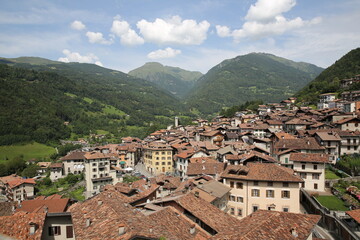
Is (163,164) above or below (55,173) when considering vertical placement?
above

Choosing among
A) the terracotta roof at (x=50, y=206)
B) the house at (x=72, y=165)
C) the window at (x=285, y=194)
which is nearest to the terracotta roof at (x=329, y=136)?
the window at (x=285, y=194)

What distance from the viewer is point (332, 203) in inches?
1177

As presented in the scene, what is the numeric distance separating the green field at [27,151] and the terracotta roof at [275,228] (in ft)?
427

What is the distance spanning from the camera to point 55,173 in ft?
279

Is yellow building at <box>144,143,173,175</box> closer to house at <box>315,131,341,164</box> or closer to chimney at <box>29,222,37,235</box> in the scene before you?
house at <box>315,131,341,164</box>

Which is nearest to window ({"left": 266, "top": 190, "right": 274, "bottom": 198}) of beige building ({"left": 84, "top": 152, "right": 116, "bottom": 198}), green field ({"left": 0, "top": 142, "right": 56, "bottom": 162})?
beige building ({"left": 84, "top": 152, "right": 116, "bottom": 198})

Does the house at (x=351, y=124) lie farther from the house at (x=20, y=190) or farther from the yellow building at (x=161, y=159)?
the house at (x=20, y=190)

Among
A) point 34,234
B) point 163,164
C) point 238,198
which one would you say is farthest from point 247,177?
point 163,164

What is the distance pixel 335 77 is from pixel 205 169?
118 metres

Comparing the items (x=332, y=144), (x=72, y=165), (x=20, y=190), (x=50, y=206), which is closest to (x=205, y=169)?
(x=50, y=206)

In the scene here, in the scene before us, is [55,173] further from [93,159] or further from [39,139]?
[39,139]

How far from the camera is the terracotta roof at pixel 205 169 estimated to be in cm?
3950

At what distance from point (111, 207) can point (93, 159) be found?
2144 inches

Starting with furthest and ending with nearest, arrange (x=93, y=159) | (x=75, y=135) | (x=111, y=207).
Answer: (x=75, y=135)
(x=93, y=159)
(x=111, y=207)
